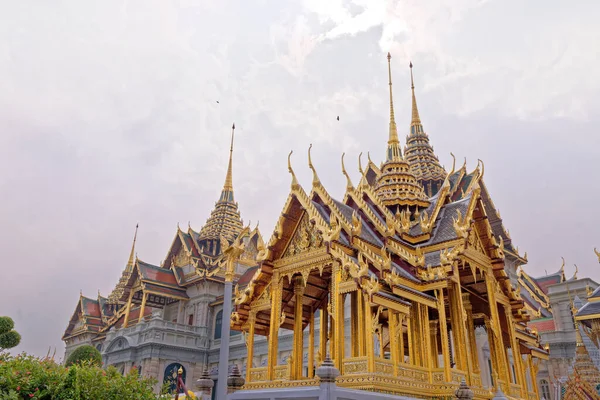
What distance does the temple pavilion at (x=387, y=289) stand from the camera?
745 cm

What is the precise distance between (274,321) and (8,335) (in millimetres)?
16842

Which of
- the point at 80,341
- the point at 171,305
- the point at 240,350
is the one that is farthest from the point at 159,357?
the point at 80,341

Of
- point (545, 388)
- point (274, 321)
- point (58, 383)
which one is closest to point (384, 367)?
point (274, 321)

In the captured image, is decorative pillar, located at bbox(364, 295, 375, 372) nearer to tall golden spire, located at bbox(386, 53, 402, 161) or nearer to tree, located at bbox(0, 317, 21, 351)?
tall golden spire, located at bbox(386, 53, 402, 161)

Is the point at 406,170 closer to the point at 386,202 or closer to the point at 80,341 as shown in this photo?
the point at 386,202

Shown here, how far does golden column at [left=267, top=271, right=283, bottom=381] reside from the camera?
843cm

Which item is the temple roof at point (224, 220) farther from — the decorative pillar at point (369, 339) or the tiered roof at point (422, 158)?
the decorative pillar at point (369, 339)

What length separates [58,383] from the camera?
6395 millimetres

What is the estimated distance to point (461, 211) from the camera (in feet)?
31.2

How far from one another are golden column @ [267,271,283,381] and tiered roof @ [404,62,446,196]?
23691 millimetres

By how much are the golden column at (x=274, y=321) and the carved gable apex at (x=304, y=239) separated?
53 centimetres

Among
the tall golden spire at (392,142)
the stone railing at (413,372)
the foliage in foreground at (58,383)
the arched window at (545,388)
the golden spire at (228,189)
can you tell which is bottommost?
the foliage in foreground at (58,383)

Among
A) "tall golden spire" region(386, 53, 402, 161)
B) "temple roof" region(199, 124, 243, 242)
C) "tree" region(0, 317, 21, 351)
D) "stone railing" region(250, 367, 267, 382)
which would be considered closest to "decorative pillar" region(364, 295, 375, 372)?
"stone railing" region(250, 367, 267, 382)

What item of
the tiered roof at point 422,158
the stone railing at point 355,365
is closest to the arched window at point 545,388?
the tiered roof at point 422,158
